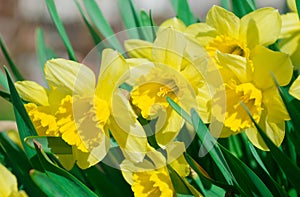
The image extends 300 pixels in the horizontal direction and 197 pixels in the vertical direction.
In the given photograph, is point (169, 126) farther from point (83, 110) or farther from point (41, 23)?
point (41, 23)

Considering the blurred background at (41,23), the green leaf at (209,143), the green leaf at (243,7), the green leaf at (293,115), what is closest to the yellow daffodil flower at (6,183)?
the green leaf at (209,143)

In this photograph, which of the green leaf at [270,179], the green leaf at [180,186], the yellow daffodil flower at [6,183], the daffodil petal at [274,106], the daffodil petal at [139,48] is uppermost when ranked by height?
the daffodil petal at [139,48]

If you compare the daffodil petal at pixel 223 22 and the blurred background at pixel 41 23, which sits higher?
the daffodil petal at pixel 223 22

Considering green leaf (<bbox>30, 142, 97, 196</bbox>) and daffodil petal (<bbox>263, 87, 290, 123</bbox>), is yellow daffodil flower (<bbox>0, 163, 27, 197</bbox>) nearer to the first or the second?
green leaf (<bbox>30, 142, 97, 196</bbox>)

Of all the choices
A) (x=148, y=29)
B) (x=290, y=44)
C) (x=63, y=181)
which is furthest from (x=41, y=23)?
(x=63, y=181)

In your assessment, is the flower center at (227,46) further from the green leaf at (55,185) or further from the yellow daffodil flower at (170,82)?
the green leaf at (55,185)

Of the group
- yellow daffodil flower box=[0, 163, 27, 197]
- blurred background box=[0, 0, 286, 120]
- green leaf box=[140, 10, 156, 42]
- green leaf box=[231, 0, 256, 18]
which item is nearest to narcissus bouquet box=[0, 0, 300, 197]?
yellow daffodil flower box=[0, 163, 27, 197]

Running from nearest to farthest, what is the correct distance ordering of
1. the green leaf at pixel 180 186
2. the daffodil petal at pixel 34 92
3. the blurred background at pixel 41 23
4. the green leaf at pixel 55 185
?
the green leaf at pixel 55 185 < the green leaf at pixel 180 186 < the daffodil petal at pixel 34 92 < the blurred background at pixel 41 23
